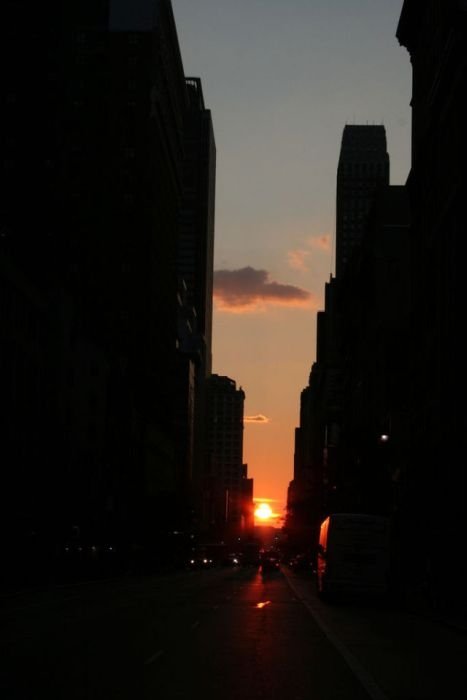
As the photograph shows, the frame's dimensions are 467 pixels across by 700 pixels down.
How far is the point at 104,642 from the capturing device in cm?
2406

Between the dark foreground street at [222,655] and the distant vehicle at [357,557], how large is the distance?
7433mm

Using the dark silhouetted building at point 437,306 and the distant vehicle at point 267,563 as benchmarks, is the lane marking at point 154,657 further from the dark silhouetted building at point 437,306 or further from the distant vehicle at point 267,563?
the distant vehicle at point 267,563

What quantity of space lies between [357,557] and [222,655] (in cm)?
2523

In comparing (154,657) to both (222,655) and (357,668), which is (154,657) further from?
(357,668)

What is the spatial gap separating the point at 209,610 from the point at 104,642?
14.3m


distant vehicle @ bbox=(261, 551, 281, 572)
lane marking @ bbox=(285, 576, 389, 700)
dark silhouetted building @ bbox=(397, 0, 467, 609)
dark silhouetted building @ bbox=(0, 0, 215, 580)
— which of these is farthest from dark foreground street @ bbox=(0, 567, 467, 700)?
distant vehicle @ bbox=(261, 551, 281, 572)

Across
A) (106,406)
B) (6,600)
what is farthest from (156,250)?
(6,600)

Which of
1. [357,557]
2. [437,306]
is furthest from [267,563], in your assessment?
[357,557]

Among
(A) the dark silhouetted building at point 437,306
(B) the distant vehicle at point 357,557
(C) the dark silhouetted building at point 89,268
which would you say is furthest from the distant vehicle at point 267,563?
(B) the distant vehicle at point 357,557

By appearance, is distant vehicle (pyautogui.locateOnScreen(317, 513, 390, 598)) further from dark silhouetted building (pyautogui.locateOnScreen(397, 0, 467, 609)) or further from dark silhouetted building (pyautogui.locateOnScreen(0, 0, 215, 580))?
dark silhouetted building (pyautogui.locateOnScreen(0, 0, 215, 580))

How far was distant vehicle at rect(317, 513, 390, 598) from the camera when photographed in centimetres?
4619

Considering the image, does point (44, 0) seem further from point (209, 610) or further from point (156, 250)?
point (209, 610)

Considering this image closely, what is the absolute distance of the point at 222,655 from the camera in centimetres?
2175

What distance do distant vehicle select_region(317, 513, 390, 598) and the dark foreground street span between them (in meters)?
7.43
